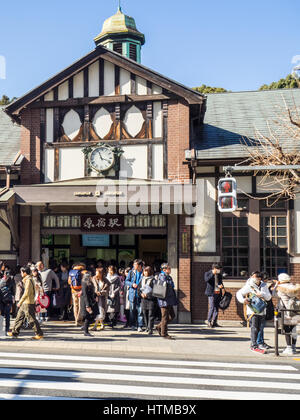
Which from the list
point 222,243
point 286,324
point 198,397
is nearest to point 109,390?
point 198,397

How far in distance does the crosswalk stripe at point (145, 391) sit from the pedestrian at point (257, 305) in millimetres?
3384

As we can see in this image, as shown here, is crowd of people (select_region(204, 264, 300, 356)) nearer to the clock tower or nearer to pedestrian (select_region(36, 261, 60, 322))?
pedestrian (select_region(36, 261, 60, 322))

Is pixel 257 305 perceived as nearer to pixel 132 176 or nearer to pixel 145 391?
pixel 145 391

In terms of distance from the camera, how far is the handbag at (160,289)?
37.4 feet

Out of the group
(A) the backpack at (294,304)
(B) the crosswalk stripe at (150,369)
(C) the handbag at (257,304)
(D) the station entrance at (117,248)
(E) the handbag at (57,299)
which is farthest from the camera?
(D) the station entrance at (117,248)

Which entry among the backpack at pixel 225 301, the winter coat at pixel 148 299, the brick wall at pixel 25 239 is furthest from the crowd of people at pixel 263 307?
the brick wall at pixel 25 239

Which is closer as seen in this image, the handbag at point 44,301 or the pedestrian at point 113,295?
the pedestrian at point 113,295

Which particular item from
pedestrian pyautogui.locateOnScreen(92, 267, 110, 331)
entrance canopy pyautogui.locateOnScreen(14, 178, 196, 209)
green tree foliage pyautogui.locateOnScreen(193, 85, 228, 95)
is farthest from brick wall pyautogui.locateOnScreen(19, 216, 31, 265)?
green tree foliage pyautogui.locateOnScreen(193, 85, 228, 95)

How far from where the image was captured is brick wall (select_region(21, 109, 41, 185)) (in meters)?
15.3

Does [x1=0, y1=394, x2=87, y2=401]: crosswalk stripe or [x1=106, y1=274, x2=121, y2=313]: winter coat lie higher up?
[x1=106, y1=274, x2=121, y2=313]: winter coat

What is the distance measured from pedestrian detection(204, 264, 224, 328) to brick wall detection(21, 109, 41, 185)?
6.65 m

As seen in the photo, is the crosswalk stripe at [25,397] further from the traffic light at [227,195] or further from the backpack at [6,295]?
the traffic light at [227,195]

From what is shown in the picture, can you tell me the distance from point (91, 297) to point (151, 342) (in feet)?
6.34

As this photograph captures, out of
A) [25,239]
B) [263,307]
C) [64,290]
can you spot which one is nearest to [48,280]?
[64,290]
